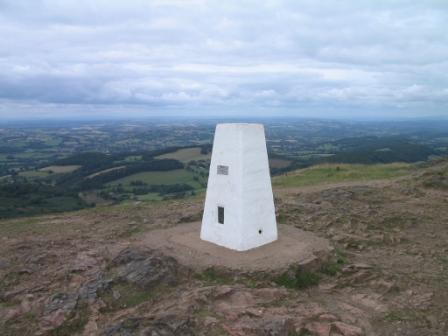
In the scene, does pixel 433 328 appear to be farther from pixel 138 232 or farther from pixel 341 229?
pixel 138 232

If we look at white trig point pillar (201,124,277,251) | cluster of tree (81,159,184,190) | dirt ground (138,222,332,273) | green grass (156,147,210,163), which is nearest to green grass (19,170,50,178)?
cluster of tree (81,159,184,190)

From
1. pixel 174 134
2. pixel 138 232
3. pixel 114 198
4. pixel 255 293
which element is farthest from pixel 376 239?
pixel 174 134

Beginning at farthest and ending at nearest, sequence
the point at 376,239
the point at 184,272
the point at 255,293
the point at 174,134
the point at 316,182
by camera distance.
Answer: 1. the point at 174,134
2. the point at 316,182
3. the point at 376,239
4. the point at 184,272
5. the point at 255,293

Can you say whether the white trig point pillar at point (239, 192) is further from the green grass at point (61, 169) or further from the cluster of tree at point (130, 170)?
the green grass at point (61, 169)

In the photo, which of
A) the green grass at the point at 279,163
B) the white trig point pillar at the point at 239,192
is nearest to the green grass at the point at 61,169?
the green grass at the point at 279,163

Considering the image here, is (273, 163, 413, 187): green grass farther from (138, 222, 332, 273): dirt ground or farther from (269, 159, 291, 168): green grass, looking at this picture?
(269, 159, 291, 168): green grass

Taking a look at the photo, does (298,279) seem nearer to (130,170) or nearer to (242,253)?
(242,253)
